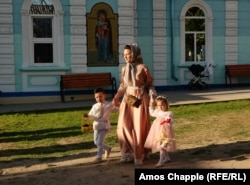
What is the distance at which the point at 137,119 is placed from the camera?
22.1 ft

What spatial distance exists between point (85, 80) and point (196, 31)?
5.30 m

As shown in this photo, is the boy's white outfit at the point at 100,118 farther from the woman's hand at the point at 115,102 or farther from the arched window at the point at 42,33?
the arched window at the point at 42,33

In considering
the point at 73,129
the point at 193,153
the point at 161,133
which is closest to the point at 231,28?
the point at 73,129

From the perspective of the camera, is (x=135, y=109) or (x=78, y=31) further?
(x=78, y=31)

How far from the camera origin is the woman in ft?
22.0

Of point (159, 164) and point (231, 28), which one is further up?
point (231, 28)

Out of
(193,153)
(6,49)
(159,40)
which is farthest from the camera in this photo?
(159,40)

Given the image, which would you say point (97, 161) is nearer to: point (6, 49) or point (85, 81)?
point (85, 81)

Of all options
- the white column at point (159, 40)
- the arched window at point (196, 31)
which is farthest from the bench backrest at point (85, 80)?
the arched window at point (196, 31)

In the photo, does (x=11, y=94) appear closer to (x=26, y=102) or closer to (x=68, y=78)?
(x=26, y=102)

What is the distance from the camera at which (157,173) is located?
496 centimetres

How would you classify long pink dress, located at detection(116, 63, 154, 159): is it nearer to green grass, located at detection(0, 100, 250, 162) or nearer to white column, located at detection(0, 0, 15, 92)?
green grass, located at detection(0, 100, 250, 162)

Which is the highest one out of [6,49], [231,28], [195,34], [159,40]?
[231,28]

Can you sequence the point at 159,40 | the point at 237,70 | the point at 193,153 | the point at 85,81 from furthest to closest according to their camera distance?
1. the point at 237,70
2. the point at 159,40
3. the point at 85,81
4. the point at 193,153
